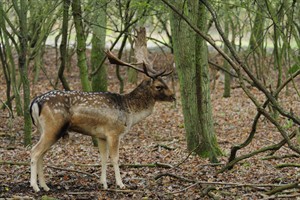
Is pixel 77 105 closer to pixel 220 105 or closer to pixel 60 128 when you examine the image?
pixel 60 128

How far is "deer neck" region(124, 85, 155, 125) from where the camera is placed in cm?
1019

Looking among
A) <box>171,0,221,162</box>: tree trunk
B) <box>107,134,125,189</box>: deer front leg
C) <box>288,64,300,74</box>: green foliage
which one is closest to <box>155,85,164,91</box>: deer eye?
<box>107,134,125,189</box>: deer front leg

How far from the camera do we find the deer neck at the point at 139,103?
33.4 ft

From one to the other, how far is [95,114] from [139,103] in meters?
0.96

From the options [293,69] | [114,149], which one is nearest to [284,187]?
[293,69]

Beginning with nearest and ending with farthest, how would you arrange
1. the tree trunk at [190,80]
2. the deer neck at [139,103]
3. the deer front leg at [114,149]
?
1. the deer front leg at [114,149]
2. the deer neck at [139,103]
3. the tree trunk at [190,80]

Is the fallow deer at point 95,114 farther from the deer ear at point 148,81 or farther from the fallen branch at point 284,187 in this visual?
the fallen branch at point 284,187

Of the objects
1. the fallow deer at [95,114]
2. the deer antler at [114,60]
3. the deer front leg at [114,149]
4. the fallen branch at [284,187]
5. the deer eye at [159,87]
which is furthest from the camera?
the deer eye at [159,87]

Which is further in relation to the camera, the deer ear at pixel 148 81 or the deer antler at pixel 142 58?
the deer ear at pixel 148 81

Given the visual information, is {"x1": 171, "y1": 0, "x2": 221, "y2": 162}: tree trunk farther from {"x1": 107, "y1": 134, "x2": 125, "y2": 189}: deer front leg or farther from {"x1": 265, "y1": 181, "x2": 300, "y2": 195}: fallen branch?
{"x1": 265, "y1": 181, "x2": 300, "y2": 195}: fallen branch

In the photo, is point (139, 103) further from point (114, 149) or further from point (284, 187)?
point (284, 187)

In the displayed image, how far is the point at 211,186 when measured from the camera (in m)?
8.81

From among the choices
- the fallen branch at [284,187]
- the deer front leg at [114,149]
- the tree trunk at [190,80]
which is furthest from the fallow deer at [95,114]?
the fallen branch at [284,187]

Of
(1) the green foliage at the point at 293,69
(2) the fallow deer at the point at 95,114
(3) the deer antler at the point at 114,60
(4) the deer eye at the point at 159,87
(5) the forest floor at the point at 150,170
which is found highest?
(3) the deer antler at the point at 114,60
